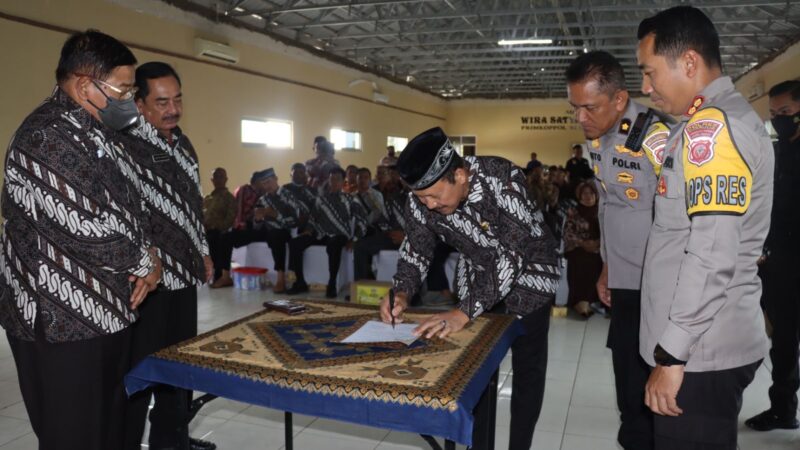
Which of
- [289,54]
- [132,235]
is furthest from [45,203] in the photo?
[289,54]

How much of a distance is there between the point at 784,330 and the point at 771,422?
421 millimetres

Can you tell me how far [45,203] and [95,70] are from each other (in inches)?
15.5

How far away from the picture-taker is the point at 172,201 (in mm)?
2086

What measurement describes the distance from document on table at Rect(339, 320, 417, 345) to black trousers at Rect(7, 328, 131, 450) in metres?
0.66

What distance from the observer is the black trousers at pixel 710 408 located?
1.25 meters

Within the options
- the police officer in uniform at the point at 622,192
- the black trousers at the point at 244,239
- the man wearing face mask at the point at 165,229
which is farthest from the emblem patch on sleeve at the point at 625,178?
the black trousers at the point at 244,239

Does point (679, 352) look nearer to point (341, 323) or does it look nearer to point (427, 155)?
point (427, 155)

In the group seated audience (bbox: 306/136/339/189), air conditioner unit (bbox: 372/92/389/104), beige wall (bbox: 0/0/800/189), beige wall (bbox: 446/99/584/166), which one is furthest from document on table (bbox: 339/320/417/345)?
beige wall (bbox: 446/99/584/166)

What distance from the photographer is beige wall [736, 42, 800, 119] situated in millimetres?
9656

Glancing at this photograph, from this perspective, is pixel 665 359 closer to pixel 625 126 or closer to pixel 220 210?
pixel 625 126

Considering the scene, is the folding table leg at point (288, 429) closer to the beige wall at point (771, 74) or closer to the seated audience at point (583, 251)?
the seated audience at point (583, 251)

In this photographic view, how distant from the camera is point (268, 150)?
9125 millimetres

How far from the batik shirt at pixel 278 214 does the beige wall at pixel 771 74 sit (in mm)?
8509

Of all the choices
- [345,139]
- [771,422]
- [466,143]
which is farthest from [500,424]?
[466,143]
